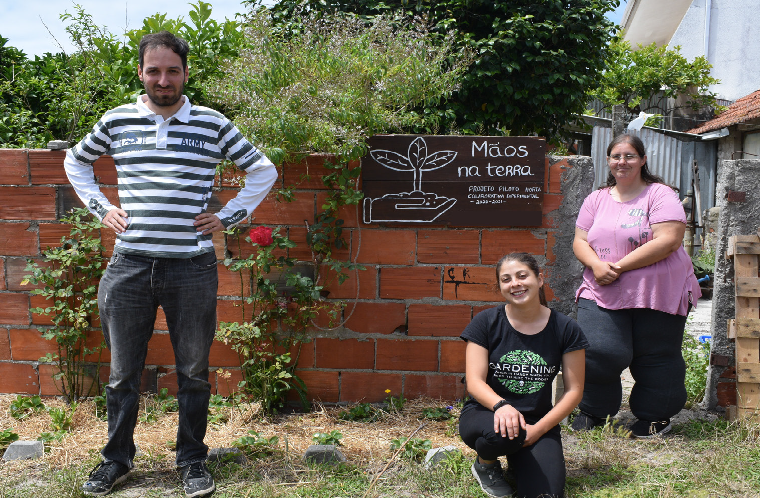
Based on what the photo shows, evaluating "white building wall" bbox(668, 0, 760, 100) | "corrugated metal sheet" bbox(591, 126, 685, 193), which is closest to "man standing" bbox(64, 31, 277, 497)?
"corrugated metal sheet" bbox(591, 126, 685, 193)

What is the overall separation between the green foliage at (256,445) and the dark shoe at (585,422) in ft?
5.52

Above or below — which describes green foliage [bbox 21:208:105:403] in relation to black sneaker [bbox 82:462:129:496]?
above

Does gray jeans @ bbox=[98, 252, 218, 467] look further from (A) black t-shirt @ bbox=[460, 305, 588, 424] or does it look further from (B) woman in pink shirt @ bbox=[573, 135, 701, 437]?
(B) woman in pink shirt @ bbox=[573, 135, 701, 437]

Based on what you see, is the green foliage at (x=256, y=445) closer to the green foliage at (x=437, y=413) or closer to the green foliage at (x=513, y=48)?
the green foliage at (x=437, y=413)

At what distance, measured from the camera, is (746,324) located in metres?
3.62

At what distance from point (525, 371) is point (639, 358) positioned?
3.32 feet

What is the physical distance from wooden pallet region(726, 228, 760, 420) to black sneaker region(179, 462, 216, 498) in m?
2.89

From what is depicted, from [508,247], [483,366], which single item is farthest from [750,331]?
[483,366]

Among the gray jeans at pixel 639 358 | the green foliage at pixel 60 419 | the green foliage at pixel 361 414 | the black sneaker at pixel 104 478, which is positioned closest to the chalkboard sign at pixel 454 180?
the gray jeans at pixel 639 358

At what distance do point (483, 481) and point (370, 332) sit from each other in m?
1.30

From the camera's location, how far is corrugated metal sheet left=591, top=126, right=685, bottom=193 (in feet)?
44.2

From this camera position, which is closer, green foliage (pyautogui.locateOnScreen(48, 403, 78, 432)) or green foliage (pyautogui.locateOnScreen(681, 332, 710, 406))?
green foliage (pyautogui.locateOnScreen(48, 403, 78, 432))

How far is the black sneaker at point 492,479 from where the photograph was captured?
2806 millimetres

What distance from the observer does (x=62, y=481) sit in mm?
2844
